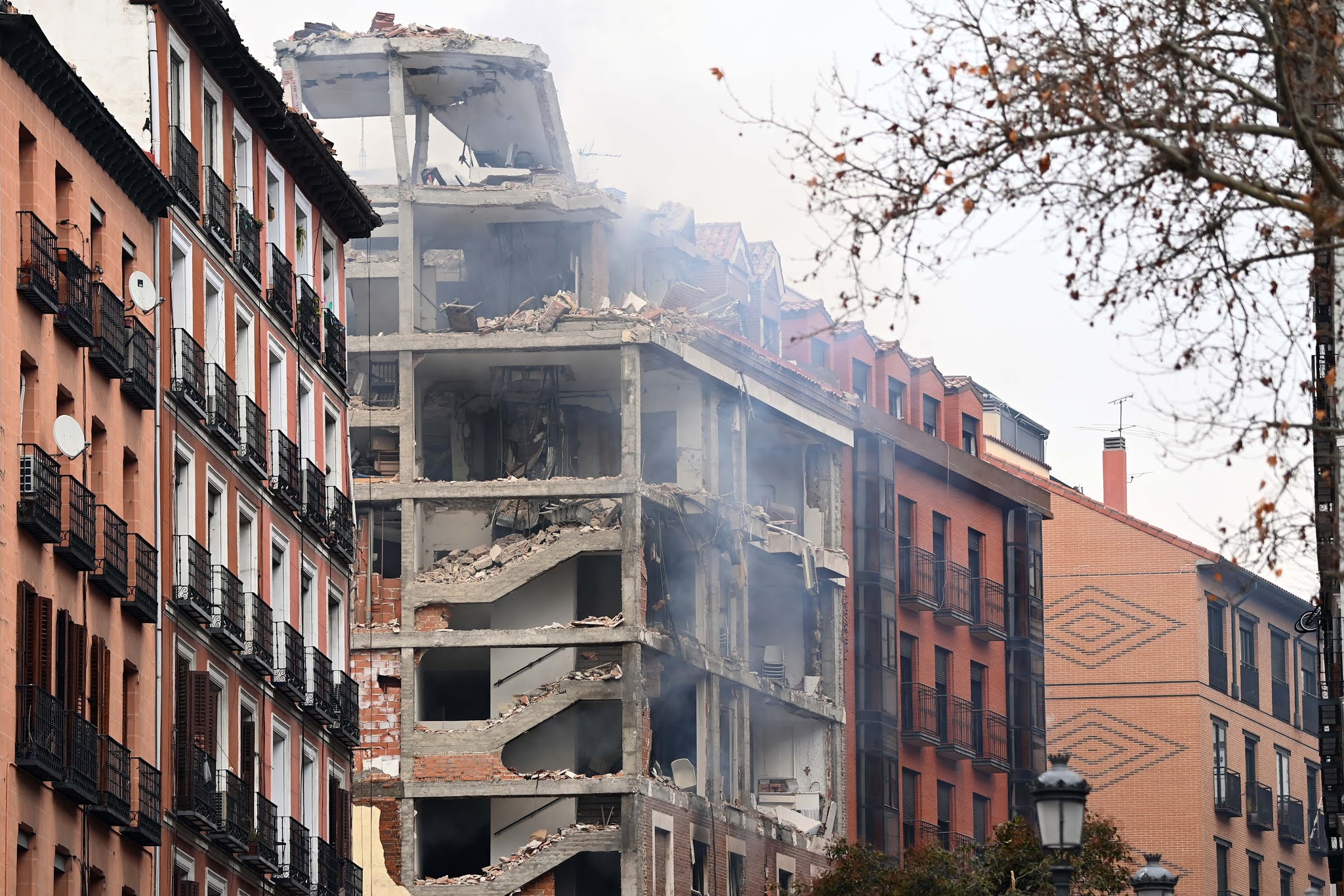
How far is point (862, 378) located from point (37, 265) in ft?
156

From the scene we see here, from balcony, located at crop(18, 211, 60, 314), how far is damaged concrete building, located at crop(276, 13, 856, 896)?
29.7 metres

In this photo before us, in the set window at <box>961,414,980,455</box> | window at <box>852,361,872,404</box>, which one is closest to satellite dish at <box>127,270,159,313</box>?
window at <box>852,361,872,404</box>

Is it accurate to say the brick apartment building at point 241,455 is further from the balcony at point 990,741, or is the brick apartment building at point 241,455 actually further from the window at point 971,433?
the window at point 971,433

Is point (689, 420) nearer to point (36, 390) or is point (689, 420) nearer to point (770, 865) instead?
point (770, 865)

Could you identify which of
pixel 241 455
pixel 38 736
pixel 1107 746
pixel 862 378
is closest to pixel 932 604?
pixel 862 378

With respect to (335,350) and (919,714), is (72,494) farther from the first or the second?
(919,714)

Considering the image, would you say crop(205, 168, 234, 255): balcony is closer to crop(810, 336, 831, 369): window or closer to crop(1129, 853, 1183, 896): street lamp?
crop(1129, 853, 1183, 896): street lamp

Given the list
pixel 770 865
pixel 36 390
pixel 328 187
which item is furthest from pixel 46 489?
pixel 770 865

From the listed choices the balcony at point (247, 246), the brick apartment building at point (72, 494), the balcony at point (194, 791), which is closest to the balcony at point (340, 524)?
the balcony at point (247, 246)

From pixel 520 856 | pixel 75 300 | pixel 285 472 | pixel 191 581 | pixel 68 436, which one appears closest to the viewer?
pixel 68 436

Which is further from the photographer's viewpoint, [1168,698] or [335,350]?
[1168,698]

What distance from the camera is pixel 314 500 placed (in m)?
59.4

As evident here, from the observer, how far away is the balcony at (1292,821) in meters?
103

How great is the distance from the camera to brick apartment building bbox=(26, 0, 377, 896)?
165ft
